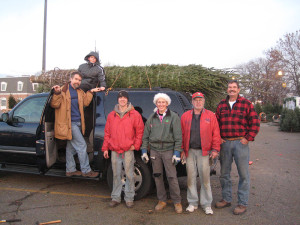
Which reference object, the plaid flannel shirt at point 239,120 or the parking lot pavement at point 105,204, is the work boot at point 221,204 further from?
the plaid flannel shirt at point 239,120

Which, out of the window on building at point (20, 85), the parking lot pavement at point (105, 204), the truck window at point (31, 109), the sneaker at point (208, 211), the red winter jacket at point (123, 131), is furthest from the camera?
the window on building at point (20, 85)

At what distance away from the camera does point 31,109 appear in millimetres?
4734

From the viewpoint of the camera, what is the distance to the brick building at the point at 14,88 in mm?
45469

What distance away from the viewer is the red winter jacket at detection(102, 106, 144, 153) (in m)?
3.74

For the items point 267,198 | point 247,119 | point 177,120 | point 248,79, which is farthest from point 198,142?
point 248,79

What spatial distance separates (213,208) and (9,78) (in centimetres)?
5180

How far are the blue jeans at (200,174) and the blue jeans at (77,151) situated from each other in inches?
67.1

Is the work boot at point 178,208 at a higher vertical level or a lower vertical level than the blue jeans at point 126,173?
lower

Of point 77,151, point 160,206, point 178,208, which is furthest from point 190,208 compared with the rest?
point 77,151

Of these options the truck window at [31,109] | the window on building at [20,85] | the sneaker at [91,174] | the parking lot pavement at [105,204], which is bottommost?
the parking lot pavement at [105,204]

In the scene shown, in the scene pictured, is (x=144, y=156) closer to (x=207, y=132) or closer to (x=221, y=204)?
(x=207, y=132)

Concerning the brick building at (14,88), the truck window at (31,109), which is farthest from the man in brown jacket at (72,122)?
the brick building at (14,88)

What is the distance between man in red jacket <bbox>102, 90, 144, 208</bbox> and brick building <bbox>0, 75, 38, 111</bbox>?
46151 millimetres

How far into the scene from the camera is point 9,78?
155 feet
